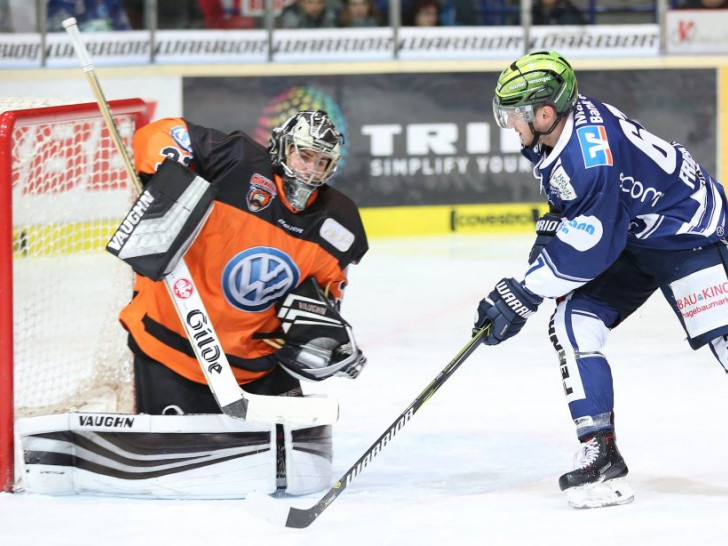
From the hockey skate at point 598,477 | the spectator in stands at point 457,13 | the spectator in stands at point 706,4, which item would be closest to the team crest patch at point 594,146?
the hockey skate at point 598,477

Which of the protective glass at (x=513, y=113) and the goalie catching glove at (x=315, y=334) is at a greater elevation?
the protective glass at (x=513, y=113)

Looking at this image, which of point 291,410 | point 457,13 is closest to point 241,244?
point 291,410

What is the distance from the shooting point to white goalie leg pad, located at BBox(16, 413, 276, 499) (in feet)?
9.02

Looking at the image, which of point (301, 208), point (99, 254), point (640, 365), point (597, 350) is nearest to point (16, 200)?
point (99, 254)

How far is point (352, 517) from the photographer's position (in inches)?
102

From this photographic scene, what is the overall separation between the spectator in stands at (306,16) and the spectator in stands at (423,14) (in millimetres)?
493

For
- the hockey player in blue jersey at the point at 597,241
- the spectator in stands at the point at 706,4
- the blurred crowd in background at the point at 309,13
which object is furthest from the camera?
the spectator in stands at the point at 706,4

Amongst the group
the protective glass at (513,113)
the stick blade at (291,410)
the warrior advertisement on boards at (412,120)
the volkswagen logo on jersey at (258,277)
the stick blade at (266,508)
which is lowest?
the stick blade at (266,508)

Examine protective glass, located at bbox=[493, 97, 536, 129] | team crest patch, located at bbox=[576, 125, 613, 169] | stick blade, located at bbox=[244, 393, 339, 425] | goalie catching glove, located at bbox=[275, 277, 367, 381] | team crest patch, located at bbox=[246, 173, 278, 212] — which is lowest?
stick blade, located at bbox=[244, 393, 339, 425]

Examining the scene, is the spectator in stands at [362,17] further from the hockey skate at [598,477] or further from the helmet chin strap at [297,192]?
the hockey skate at [598,477]

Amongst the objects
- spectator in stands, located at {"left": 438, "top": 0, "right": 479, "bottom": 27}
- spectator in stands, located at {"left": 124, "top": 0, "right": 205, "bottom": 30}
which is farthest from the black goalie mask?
spectator in stands, located at {"left": 438, "top": 0, "right": 479, "bottom": 27}

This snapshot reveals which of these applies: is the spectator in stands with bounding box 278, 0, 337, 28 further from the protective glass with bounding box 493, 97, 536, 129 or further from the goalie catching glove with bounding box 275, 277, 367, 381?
the protective glass with bounding box 493, 97, 536, 129

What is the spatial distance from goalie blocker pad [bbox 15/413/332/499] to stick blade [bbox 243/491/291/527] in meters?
0.18

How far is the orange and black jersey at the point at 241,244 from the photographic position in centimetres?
282
